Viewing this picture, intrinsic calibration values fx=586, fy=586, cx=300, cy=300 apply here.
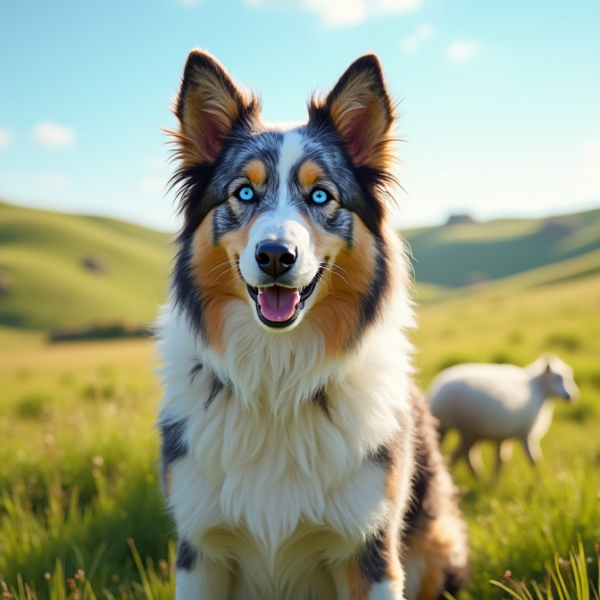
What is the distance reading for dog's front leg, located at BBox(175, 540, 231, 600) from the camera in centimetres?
304

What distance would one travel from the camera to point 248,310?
309 cm

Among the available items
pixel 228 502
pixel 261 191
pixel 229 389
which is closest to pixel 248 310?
pixel 229 389

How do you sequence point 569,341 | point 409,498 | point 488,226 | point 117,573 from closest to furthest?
point 409,498, point 117,573, point 569,341, point 488,226

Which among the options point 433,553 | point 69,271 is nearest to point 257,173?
point 433,553

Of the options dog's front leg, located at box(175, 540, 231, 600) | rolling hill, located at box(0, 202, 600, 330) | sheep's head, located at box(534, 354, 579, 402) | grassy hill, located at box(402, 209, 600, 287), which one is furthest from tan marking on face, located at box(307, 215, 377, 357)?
grassy hill, located at box(402, 209, 600, 287)

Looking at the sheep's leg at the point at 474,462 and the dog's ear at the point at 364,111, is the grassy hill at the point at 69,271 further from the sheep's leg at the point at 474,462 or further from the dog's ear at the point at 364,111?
the dog's ear at the point at 364,111

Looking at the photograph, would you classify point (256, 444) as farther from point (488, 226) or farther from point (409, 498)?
point (488, 226)

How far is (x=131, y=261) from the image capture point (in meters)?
52.8

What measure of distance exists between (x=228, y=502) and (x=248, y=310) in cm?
97

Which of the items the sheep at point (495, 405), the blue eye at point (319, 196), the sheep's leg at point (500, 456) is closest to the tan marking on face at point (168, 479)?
the blue eye at point (319, 196)

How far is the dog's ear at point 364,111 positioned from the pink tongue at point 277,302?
3.30 ft

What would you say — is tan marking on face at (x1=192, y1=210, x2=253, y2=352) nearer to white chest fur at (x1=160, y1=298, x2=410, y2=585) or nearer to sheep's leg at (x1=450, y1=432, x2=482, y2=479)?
white chest fur at (x1=160, y1=298, x2=410, y2=585)

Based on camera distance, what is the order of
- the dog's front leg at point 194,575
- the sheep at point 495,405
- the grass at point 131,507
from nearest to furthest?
the dog's front leg at point 194,575
the grass at point 131,507
the sheep at point 495,405

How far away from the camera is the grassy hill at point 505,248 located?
61.7 meters
